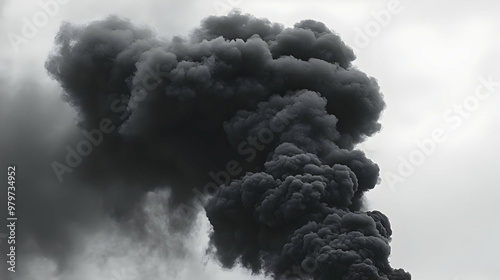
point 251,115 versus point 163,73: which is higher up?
point 163,73

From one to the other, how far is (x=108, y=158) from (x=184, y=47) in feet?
41.9

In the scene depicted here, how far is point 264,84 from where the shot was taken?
242ft

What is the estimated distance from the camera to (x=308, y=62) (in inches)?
2943

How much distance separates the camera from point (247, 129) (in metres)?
70.8

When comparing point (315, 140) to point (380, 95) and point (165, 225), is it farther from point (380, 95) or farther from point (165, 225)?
point (165, 225)

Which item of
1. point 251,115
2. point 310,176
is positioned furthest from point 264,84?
point 310,176

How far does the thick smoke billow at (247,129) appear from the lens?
6066 centimetres

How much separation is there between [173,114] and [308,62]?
11697mm

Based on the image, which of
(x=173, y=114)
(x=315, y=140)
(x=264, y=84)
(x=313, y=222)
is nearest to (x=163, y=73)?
(x=173, y=114)

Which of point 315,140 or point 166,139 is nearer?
point 315,140

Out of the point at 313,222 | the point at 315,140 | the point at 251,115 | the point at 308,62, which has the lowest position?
the point at 313,222

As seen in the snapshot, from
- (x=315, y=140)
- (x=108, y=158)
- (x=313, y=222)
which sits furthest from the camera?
(x=108, y=158)

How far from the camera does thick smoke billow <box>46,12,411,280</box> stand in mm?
60656

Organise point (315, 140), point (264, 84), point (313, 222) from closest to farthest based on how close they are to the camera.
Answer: point (313, 222) < point (315, 140) < point (264, 84)
